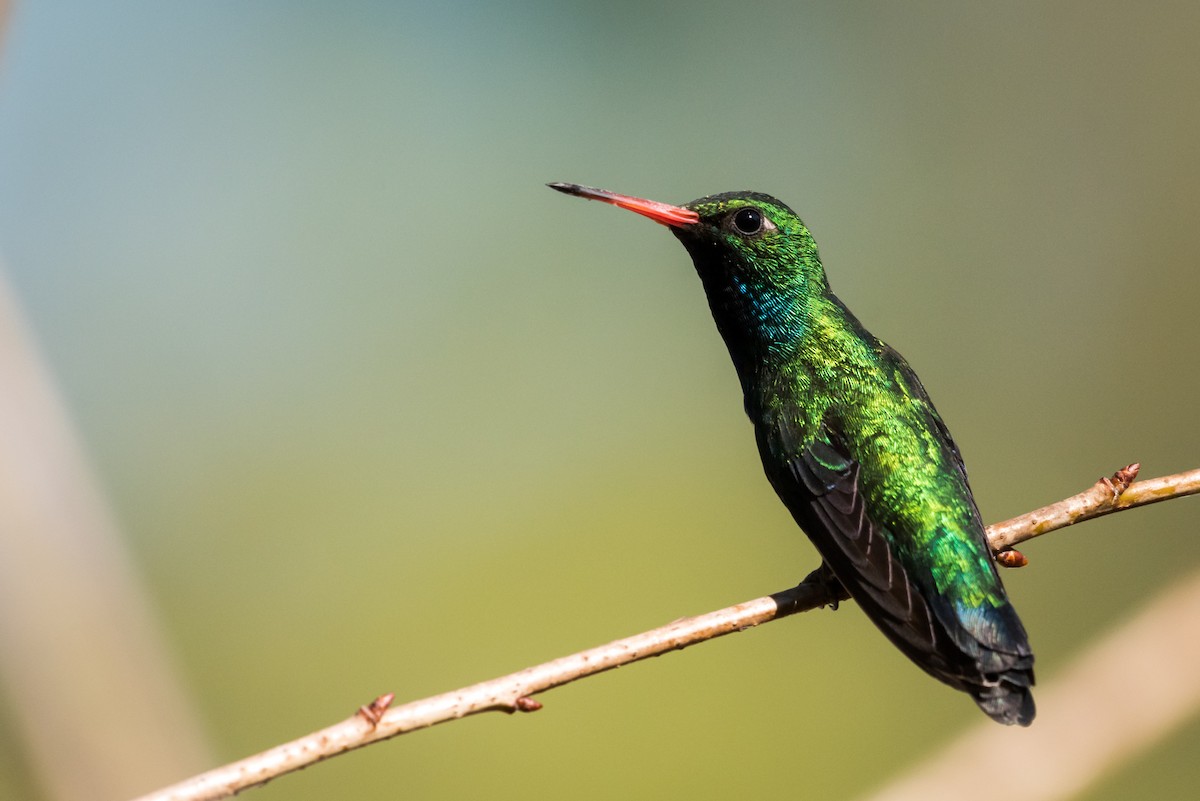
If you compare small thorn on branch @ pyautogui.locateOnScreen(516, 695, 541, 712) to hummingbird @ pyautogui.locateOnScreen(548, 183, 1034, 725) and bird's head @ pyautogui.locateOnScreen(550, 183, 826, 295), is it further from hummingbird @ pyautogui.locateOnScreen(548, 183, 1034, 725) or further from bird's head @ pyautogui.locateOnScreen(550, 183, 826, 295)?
bird's head @ pyautogui.locateOnScreen(550, 183, 826, 295)

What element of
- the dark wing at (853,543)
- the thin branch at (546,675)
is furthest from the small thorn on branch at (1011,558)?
the dark wing at (853,543)

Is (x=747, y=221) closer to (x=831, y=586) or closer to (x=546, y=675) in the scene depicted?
(x=831, y=586)

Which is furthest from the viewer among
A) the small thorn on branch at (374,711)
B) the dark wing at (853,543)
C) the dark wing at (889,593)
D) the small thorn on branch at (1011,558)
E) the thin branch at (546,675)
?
the small thorn on branch at (1011,558)

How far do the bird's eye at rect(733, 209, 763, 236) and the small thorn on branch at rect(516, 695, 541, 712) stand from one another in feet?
8.80

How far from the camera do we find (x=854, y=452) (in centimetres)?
432

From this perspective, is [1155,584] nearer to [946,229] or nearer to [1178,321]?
[1178,321]

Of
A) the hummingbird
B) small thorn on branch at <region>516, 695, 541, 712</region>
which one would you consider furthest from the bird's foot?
small thorn on branch at <region>516, 695, 541, 712</region>

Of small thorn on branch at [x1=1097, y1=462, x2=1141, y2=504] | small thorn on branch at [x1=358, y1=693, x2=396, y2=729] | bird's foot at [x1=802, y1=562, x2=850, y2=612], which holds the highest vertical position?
small thorn on branch at [x1=358, y1=693, x2=396, y2=729]

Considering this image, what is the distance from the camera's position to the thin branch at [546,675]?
8.21 feet

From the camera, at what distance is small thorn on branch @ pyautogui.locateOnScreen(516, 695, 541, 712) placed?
284 cm

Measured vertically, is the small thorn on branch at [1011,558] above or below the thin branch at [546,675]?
below

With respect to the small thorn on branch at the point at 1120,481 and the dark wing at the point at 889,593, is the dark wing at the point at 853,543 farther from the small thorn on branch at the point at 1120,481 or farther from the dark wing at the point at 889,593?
the small thorn on branch at the point at 1120,481

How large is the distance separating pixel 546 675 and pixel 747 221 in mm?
2695

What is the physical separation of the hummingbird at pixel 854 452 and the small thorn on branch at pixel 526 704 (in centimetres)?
130
